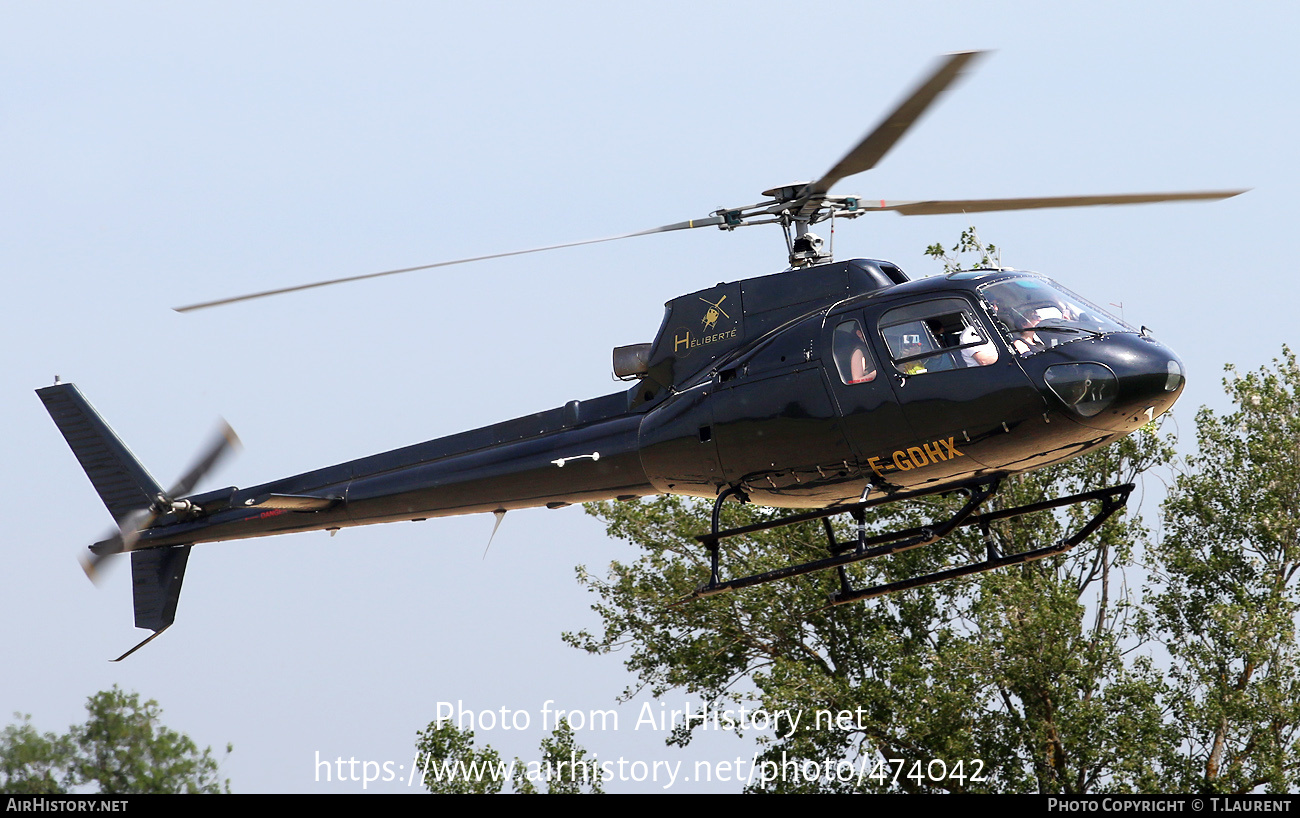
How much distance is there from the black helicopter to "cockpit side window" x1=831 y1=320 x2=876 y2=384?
17mm

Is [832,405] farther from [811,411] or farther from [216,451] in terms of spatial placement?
[216,451]

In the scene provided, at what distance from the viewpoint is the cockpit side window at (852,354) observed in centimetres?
1182

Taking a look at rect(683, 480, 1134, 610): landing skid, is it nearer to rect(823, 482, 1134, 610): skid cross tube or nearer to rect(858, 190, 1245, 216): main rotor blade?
rect(823, 482, 1134, 610): skid cross tube

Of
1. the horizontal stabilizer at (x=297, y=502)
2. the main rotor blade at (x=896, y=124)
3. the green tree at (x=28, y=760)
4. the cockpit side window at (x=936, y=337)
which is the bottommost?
the green tree at (x=28, y=760)

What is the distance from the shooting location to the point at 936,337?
38.0ft

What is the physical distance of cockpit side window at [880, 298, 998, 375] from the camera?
11398mm

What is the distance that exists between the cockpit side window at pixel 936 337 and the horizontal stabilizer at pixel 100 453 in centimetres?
1036

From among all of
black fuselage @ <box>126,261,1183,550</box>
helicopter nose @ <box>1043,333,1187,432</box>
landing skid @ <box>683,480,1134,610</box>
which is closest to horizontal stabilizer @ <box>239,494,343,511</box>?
black fuselage @ <box>126,261,1183,550</box>

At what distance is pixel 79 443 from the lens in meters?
18.6

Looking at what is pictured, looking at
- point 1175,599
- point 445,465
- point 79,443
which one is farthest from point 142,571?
point 1175,599

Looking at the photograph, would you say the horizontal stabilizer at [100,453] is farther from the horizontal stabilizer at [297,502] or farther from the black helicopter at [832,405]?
the black helicopter at [832,405]

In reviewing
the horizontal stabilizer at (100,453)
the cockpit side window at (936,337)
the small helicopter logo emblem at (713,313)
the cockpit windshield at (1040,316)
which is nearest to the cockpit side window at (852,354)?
the cockpit side window at (936,337)
